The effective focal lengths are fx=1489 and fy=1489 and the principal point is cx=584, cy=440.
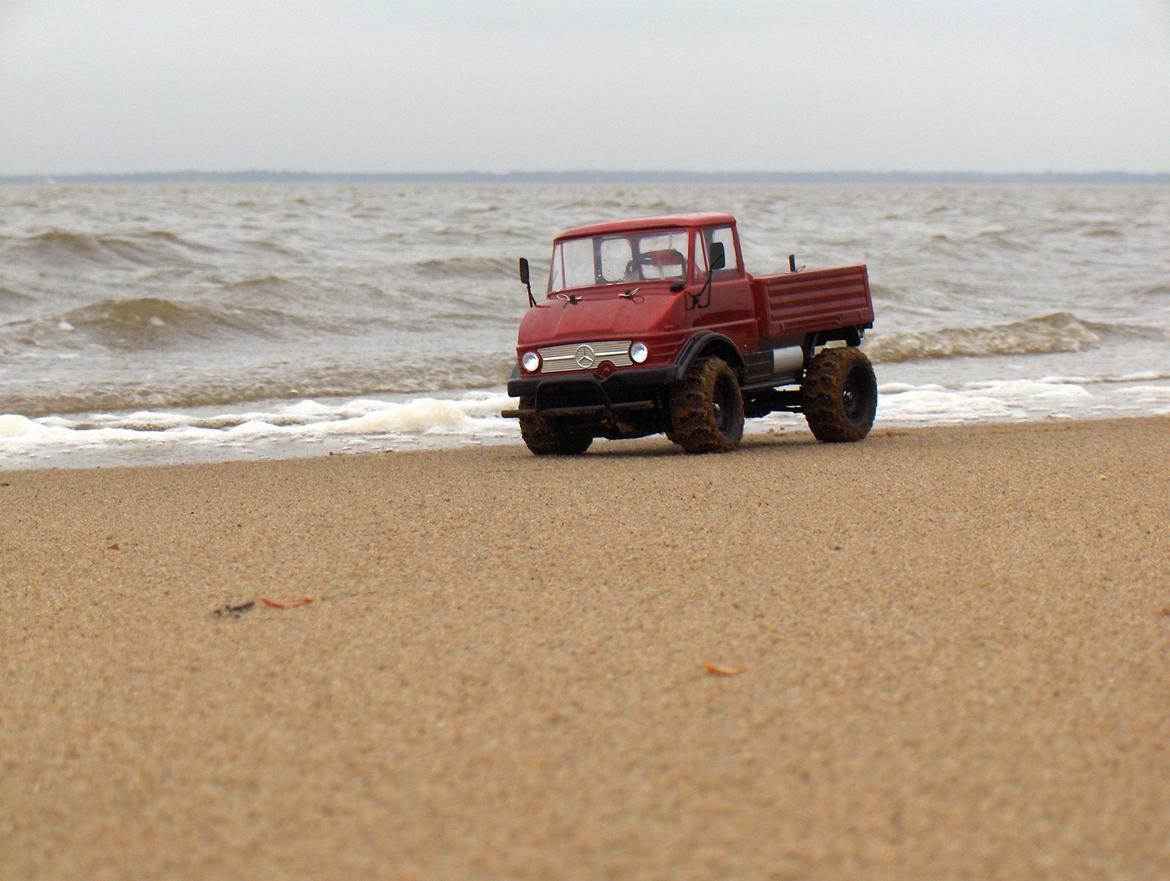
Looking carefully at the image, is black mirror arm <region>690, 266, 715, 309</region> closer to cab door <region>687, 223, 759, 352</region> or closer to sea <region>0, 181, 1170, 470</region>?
cab door <region>687, 223, 759, 352</region>

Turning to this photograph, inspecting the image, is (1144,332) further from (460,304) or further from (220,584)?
(220,584)

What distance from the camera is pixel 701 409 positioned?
10.4 metres

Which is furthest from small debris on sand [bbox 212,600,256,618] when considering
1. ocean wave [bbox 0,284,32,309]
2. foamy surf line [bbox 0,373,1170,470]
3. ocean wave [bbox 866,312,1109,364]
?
ocean wave [bbox 0,284,32,309]

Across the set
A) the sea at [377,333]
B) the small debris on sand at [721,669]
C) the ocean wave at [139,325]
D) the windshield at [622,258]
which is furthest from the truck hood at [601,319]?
the ocean wave at [139,325]

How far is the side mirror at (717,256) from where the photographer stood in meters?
10.8

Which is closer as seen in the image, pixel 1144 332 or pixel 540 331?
pixel 540 331

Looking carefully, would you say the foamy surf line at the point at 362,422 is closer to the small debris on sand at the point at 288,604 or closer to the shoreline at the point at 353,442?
the shoreline at the point at 353,442

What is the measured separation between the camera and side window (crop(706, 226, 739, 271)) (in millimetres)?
10992

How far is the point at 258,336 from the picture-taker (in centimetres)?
2188

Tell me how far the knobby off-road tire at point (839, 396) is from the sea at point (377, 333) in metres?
1.75

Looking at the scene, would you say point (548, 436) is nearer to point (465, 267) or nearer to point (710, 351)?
point (710, 351)

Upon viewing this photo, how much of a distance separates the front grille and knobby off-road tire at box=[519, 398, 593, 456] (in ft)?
1.17

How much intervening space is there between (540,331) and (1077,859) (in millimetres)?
7779

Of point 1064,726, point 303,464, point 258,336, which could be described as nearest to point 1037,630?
point 1064,726
